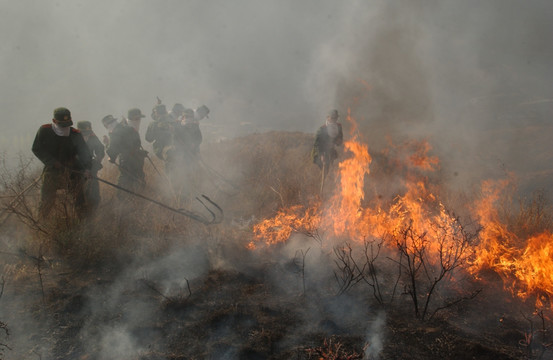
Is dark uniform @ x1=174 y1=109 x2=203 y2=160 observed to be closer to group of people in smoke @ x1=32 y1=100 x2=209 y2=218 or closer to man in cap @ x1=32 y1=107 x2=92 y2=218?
group of people in smoke @ x1=32 y1=100 x2=209 y2=218

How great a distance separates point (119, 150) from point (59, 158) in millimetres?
1577

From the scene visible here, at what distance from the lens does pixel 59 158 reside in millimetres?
4918

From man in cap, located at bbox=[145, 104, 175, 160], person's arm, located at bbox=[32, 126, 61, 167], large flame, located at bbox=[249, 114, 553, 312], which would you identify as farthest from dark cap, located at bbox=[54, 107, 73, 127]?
large flame, located at bbox=[249, 114, 553, 312]

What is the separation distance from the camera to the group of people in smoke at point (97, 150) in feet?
15.6

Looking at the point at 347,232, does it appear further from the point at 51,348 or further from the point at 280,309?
the point at 51,348

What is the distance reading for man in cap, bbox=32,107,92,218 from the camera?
15.5ft

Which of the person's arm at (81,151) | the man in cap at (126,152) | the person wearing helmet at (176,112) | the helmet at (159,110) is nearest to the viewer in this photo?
the person's arm at (81,151)

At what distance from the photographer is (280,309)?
351cm

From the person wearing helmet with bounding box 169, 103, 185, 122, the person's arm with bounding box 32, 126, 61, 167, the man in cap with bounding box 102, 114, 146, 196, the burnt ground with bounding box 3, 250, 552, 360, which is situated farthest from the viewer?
the person wearing helmet with bounding box 169, 103, 185, 122

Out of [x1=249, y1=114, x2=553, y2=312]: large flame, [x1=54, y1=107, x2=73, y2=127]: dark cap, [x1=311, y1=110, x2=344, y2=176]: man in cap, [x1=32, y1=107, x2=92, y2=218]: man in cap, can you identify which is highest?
[x1=311, y1=110, x2=344, y2=176]: man in cap

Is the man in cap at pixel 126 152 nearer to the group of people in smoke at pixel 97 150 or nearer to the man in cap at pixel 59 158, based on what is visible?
the group of people in smoke at pixel 97 150

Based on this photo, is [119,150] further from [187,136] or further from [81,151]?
[187,136]

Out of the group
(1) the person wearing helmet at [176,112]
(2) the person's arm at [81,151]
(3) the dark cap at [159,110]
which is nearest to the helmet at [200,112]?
(1) the person wearing helmet at [176,112]

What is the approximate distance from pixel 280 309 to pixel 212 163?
7.86 metres
